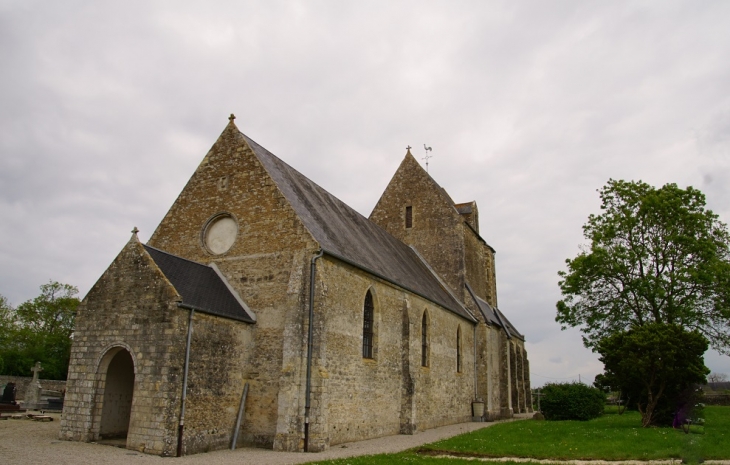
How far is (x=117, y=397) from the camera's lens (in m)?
14.1

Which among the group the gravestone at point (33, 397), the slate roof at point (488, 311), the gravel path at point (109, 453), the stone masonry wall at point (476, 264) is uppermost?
the stone masonry wall at point (476, 264)

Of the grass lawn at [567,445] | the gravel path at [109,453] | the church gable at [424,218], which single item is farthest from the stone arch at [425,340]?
the church gable at [424,218]

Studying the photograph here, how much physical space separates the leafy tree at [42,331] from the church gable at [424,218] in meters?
26.4

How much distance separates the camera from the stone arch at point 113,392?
12875mm

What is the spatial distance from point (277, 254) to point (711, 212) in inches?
856

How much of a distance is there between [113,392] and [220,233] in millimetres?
5325

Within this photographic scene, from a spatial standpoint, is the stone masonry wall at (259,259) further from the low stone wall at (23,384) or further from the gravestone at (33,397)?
the low stone wall at (23,384)

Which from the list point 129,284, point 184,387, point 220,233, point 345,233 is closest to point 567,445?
point 184,387

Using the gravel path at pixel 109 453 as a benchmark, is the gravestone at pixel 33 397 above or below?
above

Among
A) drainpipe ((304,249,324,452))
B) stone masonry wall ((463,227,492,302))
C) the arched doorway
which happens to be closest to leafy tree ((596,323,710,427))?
stone masonry wall ((463,227,492,302))

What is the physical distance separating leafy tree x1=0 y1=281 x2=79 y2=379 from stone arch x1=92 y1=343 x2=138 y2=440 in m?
27.6

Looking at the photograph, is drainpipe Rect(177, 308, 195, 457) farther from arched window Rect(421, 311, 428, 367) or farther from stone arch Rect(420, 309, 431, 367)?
arched window Rect(421, 311, 428, 367)

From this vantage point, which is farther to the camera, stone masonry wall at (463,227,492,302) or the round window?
stone masonry wall at (463,227,492,302)

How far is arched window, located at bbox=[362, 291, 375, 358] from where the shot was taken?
16484 millimetres
